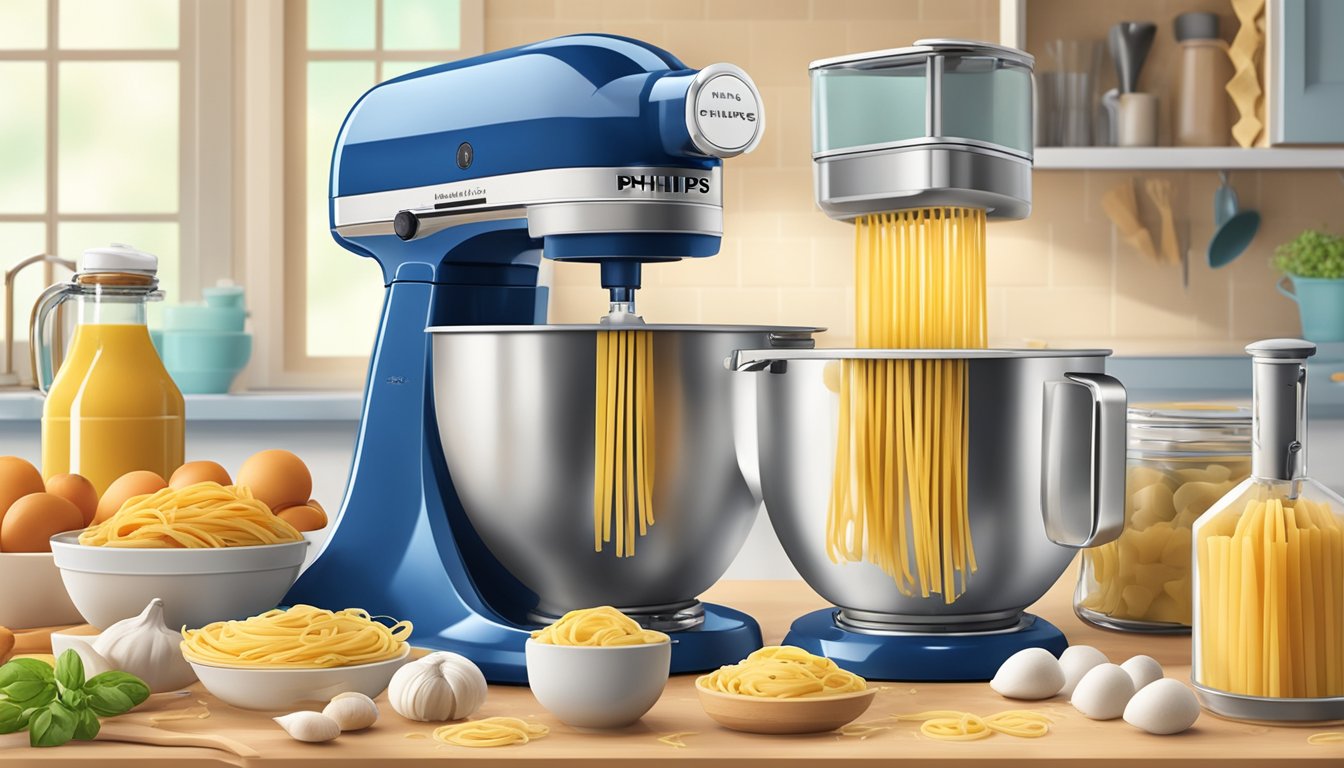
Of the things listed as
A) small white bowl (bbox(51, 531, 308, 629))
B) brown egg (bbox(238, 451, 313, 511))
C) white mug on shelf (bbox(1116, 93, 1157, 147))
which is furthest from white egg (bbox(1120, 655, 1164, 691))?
white mug on shelf (bbox(1116, 93, 1157, 147))

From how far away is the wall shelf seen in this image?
2787 millimetres

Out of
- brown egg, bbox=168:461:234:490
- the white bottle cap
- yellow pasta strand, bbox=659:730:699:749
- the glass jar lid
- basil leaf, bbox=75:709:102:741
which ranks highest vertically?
the white bottle cap

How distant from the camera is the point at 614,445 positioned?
0.79m

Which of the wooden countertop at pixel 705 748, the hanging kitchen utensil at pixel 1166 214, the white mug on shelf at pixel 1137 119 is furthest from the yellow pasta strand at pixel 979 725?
the hanging kitchen utensil at pixel 1166 214

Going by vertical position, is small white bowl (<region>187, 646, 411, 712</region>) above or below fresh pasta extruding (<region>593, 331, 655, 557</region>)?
below

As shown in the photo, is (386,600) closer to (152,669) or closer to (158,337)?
(152,669)

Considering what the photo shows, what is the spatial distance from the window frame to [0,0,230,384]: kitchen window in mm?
75

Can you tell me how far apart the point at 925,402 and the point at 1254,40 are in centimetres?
249

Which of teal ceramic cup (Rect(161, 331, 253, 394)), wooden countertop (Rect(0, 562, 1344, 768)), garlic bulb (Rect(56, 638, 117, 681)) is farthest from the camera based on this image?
teal ceramic cup (Rect(161, 331, 253, 394))

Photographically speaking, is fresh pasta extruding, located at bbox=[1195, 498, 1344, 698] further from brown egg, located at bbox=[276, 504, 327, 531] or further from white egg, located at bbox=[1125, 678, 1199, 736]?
brown egg, located at bbox=[276, 504, 327, 531]

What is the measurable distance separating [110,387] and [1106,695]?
77 centimetres

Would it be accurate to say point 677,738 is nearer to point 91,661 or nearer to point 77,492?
point 91,661

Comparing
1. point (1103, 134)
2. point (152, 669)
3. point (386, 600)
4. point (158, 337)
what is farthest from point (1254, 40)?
point (152, 669)

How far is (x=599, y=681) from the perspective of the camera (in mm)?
635
